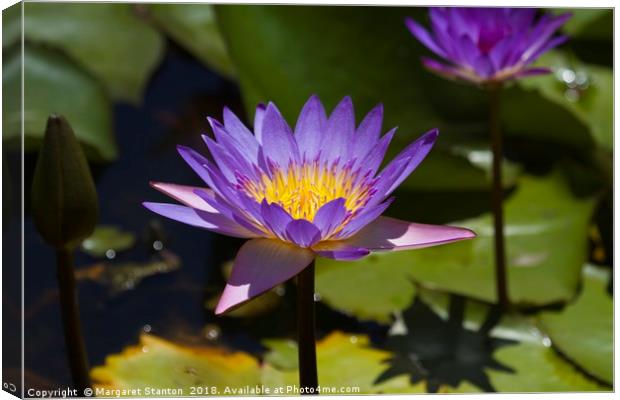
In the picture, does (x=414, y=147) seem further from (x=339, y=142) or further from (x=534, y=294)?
(x=534, y=294)

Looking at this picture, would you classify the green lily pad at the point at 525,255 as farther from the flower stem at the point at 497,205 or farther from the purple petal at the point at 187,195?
the purple petal at the point at 187,195

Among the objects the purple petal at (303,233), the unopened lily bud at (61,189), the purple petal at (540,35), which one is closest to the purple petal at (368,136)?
the purple petal at (303,233)

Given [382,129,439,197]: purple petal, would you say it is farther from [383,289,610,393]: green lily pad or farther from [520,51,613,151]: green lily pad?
[520,51,613,151]: green lily pad

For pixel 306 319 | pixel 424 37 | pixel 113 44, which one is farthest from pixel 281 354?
pixel 113 44

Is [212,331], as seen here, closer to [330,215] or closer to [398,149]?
[398,149]

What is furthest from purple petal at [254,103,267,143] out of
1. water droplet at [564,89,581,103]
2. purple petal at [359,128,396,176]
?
water droplet at [564,89,581,103]
